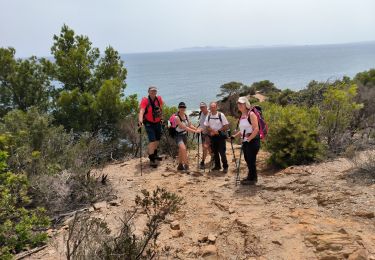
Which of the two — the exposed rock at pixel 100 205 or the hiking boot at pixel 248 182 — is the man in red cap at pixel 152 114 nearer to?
the exposed rock at pixel 100 205

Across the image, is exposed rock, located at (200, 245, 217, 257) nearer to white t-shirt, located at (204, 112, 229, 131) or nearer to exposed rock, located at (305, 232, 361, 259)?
exposed rock, located at (305, 232, 361, 259)

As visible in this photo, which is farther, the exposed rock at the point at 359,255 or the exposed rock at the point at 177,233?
the exposed rock at the point at 177,233

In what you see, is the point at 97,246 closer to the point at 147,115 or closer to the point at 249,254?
the point at 249,254

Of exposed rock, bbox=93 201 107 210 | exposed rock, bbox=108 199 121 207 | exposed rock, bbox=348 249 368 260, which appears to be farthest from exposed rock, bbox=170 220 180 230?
exposed rock, bbox=348 249 368 260

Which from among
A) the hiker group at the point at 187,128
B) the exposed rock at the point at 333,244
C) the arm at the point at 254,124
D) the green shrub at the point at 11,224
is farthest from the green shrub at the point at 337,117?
the green shrub at the point at 11,224

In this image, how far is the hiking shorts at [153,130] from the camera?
8688mm

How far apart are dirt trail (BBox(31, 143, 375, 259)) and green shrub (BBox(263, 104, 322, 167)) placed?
45cm

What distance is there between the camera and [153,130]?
344 inches

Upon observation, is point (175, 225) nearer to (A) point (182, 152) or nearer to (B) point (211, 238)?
(B) point (211, 238)

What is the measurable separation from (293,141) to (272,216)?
3.05 metres

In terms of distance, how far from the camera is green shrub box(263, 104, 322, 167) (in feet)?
26.2

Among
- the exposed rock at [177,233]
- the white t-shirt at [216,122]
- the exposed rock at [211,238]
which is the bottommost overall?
the exposed rock at [177,233]

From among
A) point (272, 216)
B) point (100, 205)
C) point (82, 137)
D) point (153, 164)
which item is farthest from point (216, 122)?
point (82, 137)

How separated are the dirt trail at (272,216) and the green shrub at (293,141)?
1.49 feet
